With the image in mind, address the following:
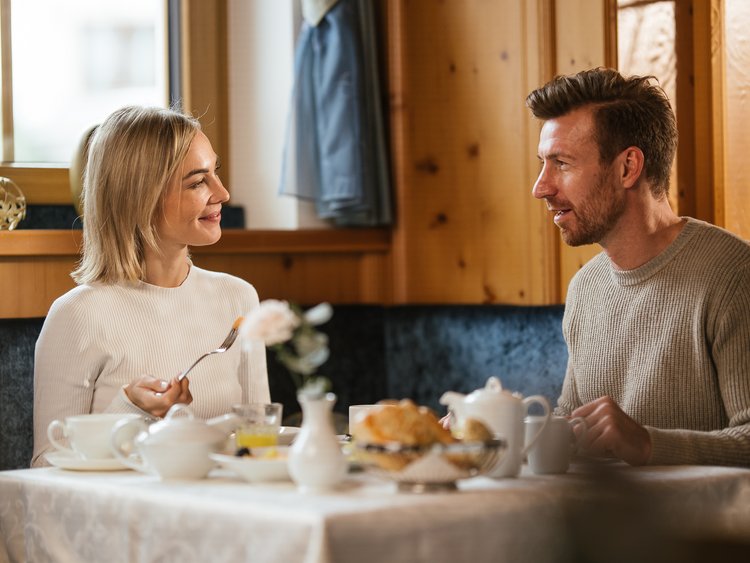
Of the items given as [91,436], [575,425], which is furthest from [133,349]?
[575,425]

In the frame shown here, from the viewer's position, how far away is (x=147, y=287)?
8.02ft

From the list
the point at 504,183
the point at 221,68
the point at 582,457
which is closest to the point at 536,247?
the point at 504,183

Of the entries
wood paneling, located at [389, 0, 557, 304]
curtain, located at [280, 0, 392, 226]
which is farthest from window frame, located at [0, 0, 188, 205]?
wood paneling, located at [389, 0, 557, 304]

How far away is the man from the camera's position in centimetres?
208

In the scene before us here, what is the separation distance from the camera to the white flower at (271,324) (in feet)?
4.79

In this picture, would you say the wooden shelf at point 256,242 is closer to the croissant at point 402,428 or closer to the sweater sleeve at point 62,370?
the sweater sleeve at point 62,370

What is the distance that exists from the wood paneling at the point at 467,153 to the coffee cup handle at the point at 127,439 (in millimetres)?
1750

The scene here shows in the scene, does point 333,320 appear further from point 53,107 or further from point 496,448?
point 496,448

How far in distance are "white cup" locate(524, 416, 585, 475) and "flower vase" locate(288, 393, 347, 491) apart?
308 millimetres

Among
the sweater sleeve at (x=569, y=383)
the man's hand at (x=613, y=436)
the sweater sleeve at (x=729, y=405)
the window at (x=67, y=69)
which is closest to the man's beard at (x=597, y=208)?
the sweater sleeve at (x=569, y=383)

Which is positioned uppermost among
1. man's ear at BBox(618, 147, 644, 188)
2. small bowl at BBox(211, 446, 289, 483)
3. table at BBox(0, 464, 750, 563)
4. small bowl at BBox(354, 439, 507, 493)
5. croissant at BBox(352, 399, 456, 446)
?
man's ear at BBox(618, 147, 644, 188)

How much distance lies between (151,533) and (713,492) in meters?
0.78

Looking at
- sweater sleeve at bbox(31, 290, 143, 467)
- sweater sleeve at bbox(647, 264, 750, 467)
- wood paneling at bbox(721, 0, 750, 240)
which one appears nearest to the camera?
sweater sleeve at bbox(647, 264, 750, 467)

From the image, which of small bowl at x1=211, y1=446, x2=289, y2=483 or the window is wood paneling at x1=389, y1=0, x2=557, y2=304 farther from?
small bowl at x1=211, y1=446, x2=289, y2=483
